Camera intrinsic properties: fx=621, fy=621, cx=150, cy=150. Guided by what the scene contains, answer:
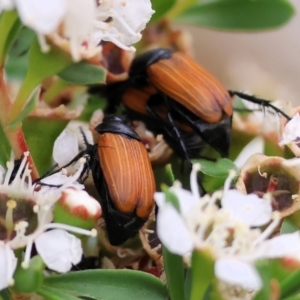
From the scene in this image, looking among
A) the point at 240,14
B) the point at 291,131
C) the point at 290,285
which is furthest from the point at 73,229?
the point at 240,14

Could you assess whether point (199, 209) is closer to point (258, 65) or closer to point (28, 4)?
point (28, 4)

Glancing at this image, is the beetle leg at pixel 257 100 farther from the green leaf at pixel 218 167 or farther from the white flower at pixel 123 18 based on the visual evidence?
the white flower at pixel 123 18

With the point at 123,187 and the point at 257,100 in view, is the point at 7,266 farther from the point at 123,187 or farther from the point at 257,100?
the point at 257,100

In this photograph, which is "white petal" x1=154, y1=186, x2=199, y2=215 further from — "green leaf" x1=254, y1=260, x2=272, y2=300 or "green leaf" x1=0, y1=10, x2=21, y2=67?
"green leaf" x1=0, y1=10, x2=21, y2=67

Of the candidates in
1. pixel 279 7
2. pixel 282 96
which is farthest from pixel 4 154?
pixel 282 96

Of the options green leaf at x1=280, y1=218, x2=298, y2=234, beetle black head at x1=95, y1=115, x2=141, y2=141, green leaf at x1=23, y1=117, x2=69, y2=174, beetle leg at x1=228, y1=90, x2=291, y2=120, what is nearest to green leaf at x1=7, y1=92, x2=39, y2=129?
green leaf at x1=23, y1=117, x2=69, y2=174

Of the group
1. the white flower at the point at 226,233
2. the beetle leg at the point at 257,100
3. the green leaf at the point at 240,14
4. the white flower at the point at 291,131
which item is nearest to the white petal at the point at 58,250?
the white flower at the point at 226,233
